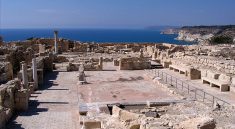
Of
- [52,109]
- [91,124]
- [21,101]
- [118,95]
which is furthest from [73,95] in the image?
[91,124]

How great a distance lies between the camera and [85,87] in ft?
67.4

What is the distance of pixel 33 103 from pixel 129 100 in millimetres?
4827

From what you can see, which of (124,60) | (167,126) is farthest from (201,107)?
(124,60)

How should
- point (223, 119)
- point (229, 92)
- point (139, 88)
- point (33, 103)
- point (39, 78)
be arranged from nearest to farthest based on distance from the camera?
point (223, 119) → point (33, 103) → point (229, 92) → point (139, 88) → point (39, 78)

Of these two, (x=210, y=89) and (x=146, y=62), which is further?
(x=146, y=62)

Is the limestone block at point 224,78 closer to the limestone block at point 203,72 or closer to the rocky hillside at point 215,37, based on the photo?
the limestone block at point 203,72

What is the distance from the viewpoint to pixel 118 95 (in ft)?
60.1

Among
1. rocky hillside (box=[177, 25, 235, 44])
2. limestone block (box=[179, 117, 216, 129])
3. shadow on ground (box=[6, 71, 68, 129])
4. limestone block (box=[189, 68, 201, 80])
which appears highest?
rocky hillside (box=[177, 25, 235, 44])

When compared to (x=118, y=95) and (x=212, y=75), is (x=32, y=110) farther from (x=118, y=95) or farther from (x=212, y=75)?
(x=212, y=75)

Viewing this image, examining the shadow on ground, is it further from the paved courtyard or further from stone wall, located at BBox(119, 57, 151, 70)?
stone wall, located at BBox(119, 57, 151, 70)

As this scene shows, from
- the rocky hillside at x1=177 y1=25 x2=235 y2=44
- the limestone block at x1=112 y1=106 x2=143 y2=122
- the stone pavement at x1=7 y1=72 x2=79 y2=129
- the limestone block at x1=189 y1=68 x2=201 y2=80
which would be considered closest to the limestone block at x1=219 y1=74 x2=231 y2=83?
the limestone block at x1=189 y1=68 x2=201 y2=80

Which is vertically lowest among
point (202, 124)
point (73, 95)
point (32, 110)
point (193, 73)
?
point (32, 110)

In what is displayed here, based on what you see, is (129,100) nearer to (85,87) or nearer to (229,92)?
(85,87)

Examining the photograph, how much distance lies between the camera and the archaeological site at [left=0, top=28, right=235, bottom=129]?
12430 millimetres
